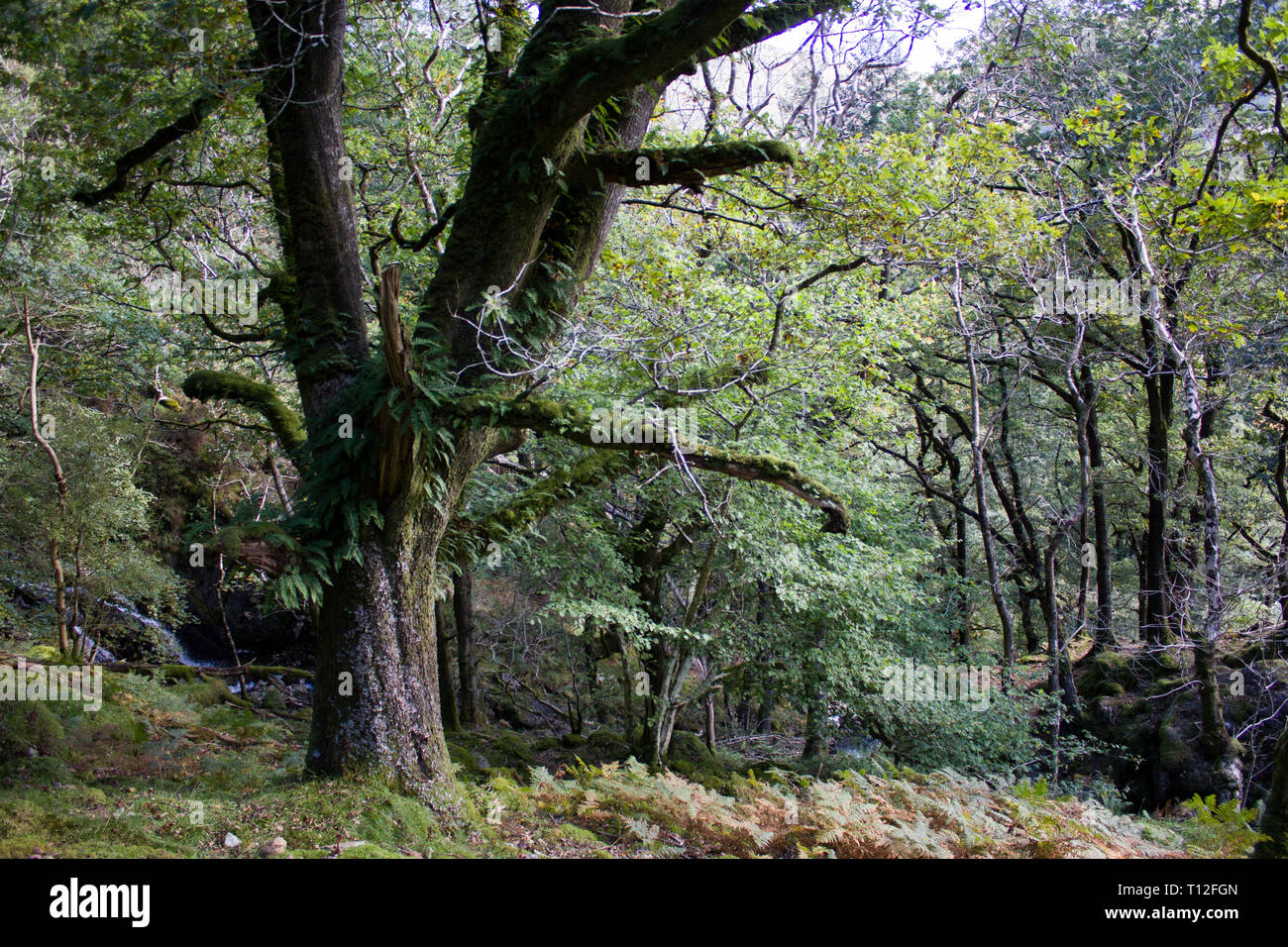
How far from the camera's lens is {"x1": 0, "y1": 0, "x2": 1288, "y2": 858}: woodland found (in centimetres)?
500

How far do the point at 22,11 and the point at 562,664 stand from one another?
1252 centimetres

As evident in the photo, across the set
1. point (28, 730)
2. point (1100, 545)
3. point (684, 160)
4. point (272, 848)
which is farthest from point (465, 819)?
point (1100, 545)

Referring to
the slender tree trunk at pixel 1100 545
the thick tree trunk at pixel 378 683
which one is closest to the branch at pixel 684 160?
the thick tree trunk at pixel 378 683

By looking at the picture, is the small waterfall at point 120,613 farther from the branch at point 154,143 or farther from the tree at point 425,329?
the tree at point 425,329

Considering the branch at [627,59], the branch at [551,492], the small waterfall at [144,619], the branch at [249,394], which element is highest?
→ the branch at [627,59]

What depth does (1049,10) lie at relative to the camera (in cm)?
1221

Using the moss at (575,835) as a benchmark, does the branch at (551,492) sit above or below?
above

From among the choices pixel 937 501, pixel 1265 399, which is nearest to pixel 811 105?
pixel 1265 399

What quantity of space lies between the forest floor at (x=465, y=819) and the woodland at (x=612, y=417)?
0.16 feet

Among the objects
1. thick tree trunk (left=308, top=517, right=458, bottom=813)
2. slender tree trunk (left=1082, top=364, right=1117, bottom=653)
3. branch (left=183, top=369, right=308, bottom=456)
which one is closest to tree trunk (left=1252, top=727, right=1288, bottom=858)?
thick tree trunk (left=308, top=517, right=458, bottom=813)

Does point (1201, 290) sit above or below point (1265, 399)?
above

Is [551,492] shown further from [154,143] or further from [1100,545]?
[1100,545]

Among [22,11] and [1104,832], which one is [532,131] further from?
[1104,832]

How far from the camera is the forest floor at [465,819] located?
4.23 metres
